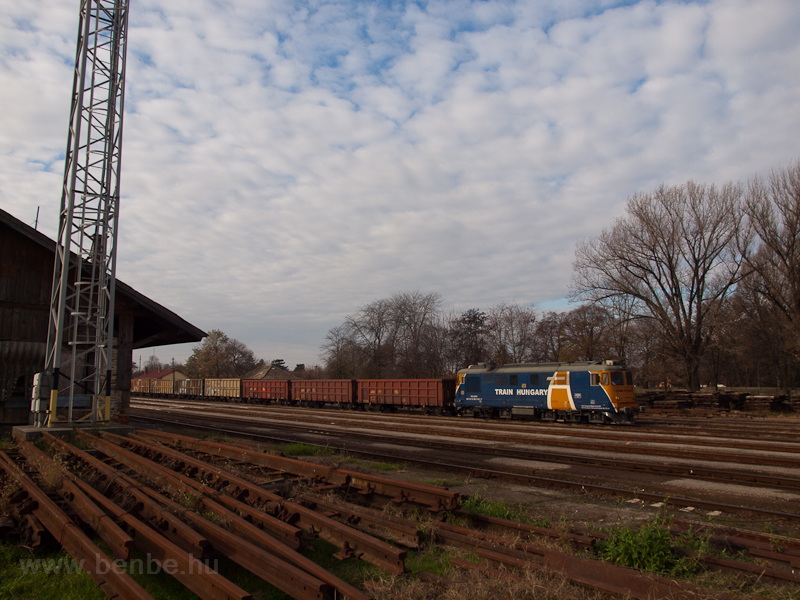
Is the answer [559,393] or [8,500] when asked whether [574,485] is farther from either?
[559,393]

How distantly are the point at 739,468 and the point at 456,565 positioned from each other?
966 centimetres

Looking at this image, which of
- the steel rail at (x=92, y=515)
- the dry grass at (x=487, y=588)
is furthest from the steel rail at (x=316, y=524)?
the steel rail at (x=92, y=515)

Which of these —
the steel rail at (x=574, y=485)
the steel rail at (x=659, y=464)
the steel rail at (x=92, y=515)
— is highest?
the steel rail at (x=92, y=515)

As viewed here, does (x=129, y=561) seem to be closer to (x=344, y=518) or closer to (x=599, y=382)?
(x=344, y=518)

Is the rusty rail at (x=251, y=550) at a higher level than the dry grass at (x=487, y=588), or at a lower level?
higher

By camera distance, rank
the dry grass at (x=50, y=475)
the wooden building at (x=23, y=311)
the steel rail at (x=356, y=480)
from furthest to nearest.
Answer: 1. the wooden building at (x=23, y=311)
2. the dry grass at (x=50, y=475)
3. the steel rail at (x=356, y=480)

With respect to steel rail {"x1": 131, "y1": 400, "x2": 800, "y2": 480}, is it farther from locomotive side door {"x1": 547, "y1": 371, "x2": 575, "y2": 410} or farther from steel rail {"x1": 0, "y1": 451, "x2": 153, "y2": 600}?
steel rail {"x1": 0, "y1": 451, "x2": 153, "y2": 600}

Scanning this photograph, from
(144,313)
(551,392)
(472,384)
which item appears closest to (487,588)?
(144,313)

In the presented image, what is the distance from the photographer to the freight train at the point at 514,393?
2096 cm

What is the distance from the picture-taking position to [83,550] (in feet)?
16.1

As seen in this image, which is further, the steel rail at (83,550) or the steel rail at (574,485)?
the steel rail at (574,485)

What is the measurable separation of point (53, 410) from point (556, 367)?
1872 centimetres

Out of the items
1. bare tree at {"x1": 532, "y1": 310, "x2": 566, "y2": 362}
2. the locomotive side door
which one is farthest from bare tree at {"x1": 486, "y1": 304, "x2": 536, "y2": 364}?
the locomotive side door

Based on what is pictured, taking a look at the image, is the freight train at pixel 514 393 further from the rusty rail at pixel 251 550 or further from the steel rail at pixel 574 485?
the rusty rail at pixel 251 550
